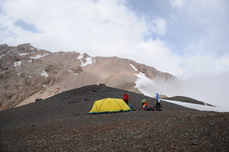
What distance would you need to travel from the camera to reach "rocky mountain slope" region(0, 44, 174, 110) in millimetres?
86438

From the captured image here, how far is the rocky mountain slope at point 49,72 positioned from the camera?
8644 centimetres

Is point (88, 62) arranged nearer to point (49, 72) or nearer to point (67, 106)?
point (49, 72)

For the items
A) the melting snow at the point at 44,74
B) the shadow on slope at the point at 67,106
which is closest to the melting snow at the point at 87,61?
the melting snow at the point at 44,74

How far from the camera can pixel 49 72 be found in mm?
96312

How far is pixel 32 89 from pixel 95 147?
8560cm

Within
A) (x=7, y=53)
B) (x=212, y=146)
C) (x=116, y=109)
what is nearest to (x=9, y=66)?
(x=7, y=53)

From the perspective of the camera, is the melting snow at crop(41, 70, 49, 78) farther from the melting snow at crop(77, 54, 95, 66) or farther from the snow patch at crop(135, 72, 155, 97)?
the snow patch at crop(135, 72, 155, 97)

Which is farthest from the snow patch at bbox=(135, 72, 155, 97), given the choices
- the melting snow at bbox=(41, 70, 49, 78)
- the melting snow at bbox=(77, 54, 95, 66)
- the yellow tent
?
the melting snow at bbox=(41, 70, 49, 78)

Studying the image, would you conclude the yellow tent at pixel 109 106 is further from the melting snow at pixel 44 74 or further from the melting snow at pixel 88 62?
the melting snow at pixel 88 62

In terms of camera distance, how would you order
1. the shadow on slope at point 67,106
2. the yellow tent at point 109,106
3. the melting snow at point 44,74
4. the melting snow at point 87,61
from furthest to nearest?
the melting snow at point 87,61 < the melting snow at point 44,74 < the shadow on slope at point 67,106 < the yellow tent at point 109,106

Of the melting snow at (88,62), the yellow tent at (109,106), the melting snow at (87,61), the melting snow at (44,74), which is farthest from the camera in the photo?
the melting snow at (87,61)

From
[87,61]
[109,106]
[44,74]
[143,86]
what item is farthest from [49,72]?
[109,106]

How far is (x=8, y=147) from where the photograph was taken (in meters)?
10.9

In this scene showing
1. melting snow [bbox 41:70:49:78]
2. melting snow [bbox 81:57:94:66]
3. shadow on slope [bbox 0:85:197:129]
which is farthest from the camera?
melting snow [bbox 81:57:94:66]
